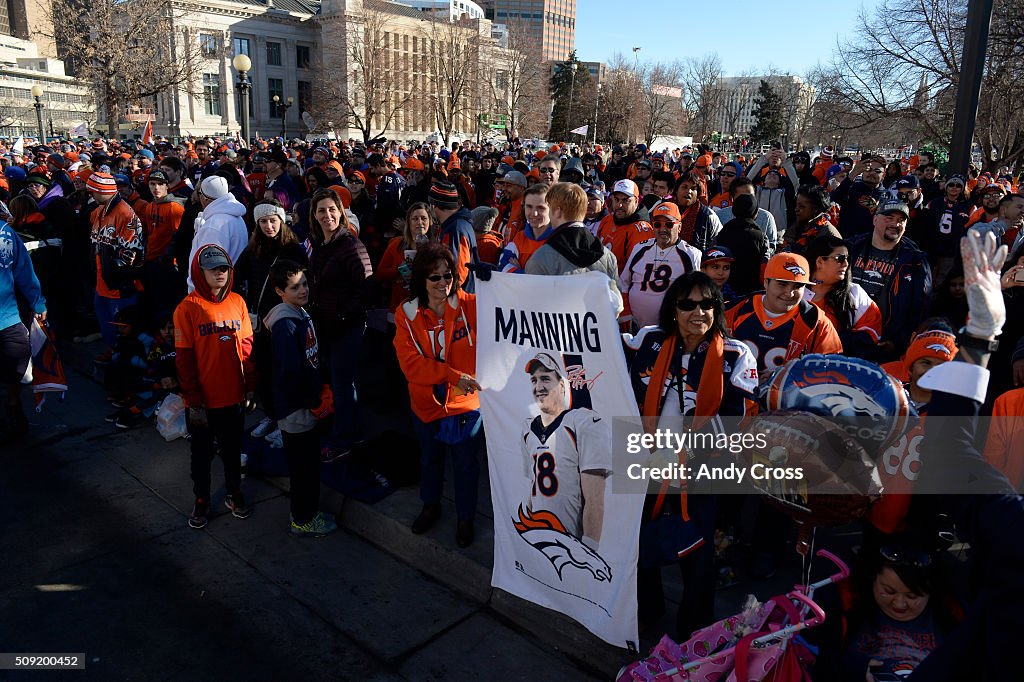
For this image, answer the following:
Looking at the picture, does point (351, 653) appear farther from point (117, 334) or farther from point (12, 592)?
point (117, 334)

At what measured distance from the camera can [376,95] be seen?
216 ft

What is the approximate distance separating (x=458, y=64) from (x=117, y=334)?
5950cm

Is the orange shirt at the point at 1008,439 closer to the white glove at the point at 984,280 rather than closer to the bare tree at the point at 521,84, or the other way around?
the white glove at the point at 984,280

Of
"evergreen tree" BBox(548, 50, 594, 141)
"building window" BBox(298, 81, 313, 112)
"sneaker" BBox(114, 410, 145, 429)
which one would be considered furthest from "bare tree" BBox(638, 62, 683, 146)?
"sneaker" BBox(114, 410, 145, 429)

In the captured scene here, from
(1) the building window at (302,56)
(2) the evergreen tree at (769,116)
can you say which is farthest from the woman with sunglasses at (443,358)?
(1) the building window at (302,56)

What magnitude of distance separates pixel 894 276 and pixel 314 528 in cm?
473

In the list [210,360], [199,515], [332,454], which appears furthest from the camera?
[332,454]

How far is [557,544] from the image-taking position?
3.52 metres

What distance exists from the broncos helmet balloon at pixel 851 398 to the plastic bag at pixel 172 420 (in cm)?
541

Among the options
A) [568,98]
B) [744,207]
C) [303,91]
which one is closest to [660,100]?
[568,98]

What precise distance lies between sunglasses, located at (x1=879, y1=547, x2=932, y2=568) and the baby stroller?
0.56 ft

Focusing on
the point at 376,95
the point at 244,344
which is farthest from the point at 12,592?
the point at 376,95

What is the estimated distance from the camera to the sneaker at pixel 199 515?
488cm

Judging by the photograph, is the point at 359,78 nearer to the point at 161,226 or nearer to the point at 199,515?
the point at 161,226
